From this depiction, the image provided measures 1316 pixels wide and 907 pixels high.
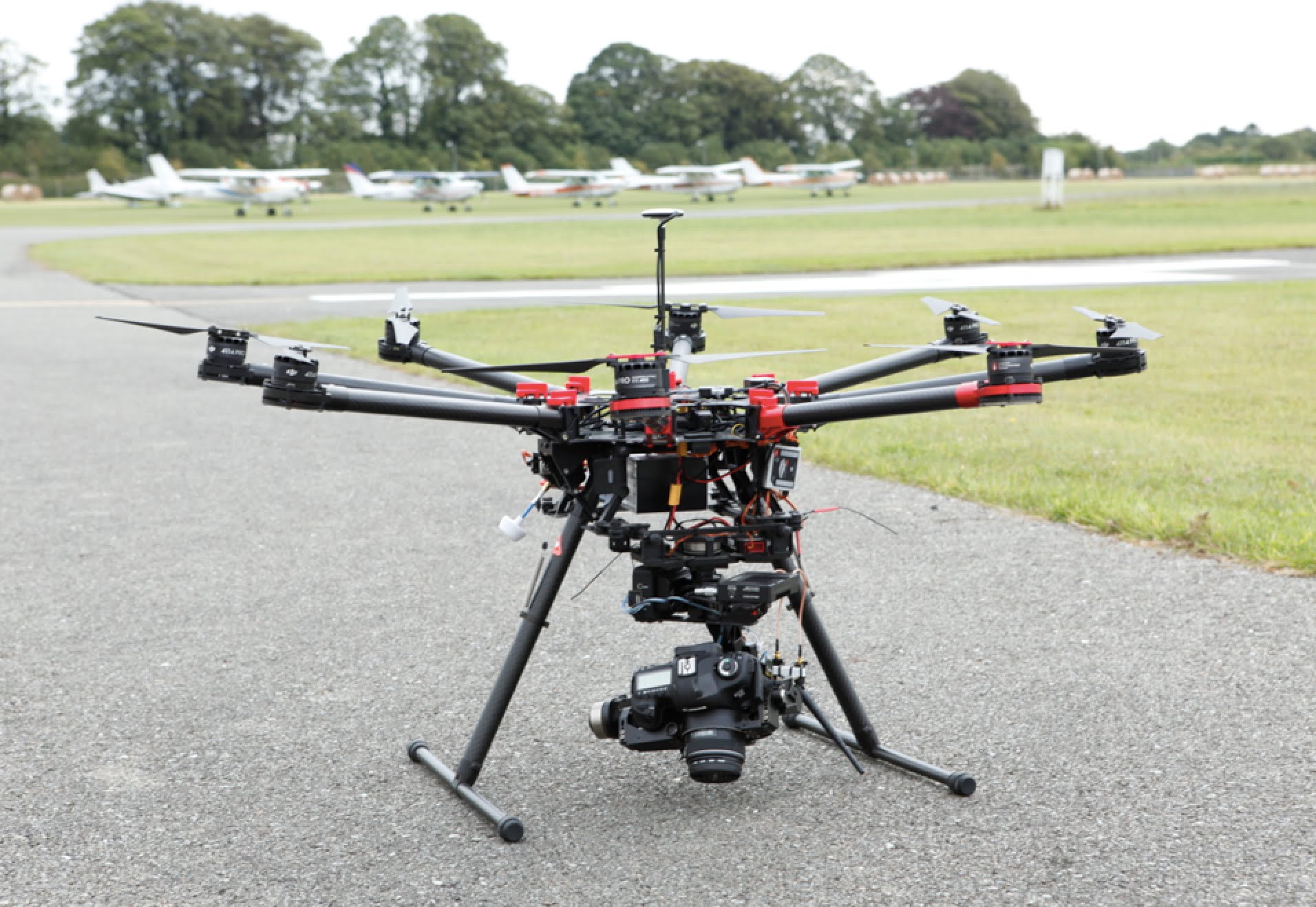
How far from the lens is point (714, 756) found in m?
3.67

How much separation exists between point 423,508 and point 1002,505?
149 inches

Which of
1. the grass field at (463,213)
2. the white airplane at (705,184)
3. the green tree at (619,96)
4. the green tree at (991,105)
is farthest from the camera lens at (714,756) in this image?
the green tree at (991,105)

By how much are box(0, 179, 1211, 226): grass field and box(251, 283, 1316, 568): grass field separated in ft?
144

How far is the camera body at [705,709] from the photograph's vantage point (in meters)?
3.69

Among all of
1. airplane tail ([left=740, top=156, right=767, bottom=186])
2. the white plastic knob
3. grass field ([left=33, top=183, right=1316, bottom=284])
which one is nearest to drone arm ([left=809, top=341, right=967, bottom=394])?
the white plastic knob

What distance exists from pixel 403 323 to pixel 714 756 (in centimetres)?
188

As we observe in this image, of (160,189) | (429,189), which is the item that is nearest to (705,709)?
(429,189)

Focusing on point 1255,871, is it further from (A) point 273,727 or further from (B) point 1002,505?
(B) point 1002,505

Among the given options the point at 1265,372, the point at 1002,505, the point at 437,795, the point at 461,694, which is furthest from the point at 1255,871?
the point at 1265,372

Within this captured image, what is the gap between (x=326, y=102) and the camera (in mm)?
145375

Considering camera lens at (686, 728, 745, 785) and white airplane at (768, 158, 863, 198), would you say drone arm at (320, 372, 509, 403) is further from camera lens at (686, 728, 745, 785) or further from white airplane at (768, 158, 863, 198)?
white airplane at (768, 158, 863, 198)

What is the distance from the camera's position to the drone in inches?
133

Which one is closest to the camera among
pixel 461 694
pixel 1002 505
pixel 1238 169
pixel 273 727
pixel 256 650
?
pixel 273 727

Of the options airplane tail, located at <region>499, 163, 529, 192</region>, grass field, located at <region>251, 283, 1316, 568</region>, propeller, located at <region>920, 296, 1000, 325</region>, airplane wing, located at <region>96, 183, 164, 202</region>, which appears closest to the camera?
propeller, located at <region>920, 296, 1000, 325</region>
